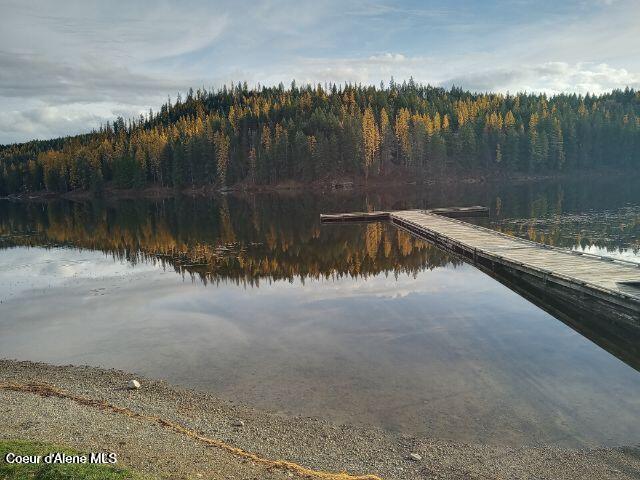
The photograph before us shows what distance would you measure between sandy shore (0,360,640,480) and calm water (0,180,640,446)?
3.05 feet

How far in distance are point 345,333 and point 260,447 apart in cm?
1097

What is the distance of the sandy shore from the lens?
12734 mm

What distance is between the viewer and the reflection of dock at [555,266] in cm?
2530

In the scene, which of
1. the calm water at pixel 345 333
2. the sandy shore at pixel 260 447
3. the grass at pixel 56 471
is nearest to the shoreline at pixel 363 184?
the calm water at pixel 345 333

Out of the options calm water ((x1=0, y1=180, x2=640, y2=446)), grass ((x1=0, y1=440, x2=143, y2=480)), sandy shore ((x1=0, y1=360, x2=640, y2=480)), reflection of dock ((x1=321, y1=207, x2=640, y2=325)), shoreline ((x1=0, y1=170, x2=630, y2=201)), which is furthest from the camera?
shoreline ((x1=0, y1=170, x2=630, y2=201))

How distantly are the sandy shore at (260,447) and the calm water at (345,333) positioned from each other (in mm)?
930

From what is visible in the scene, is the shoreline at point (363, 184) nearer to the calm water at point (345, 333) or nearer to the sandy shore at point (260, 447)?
the calm water at point (345, 333)

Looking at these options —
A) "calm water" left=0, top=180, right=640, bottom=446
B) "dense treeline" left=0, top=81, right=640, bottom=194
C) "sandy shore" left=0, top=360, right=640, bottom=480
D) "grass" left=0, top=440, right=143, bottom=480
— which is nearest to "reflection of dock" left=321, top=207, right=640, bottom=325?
"calm water" left=0, top=180, right=640, bottom=446

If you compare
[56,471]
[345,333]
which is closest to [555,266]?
[345,333]

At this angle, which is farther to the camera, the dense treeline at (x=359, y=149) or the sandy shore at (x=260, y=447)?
the dense treeline at (x=359, y=149)

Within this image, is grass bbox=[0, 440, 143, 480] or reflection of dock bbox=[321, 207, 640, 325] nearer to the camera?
grass bbox=[0, 440, 143, 480]

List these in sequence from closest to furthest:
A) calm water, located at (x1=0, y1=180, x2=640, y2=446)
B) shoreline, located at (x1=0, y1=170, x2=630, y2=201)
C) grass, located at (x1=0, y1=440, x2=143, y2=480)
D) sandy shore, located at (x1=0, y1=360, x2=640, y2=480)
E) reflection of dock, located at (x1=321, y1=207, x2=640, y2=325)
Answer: grass, located at (x1=0, y1=440, x2=143, y2=480), sandy shore, located at (x1=0, y1=360, x2=640, y2=480), calm water, located at (x1=0, y1=180, x2=640, y2=446), reflection of dock, located at (x1=321, y1=207, x2=640, y2=325), shoreline, located at (x1=0, y1=170, x2=630, y2=201)

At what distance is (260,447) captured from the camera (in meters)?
14.5

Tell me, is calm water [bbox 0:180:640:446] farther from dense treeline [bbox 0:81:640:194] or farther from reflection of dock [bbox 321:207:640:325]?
dense treeline [bbox 0:81:640:194]
